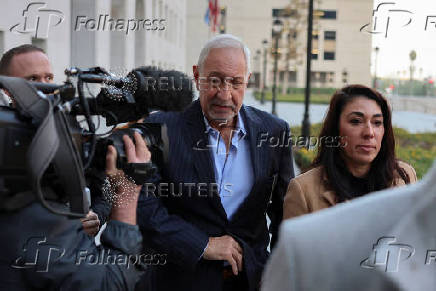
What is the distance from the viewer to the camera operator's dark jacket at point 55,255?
5.62 ft

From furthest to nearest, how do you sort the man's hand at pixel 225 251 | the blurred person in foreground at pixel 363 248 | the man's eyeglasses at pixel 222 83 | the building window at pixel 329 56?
the building window at pixel 329 56 → the man's eyeglasses at pixel 222 83 → the man's hand at pixel 225 251 → the blurred person in foreground at pixel 363 248

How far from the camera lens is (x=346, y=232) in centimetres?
81

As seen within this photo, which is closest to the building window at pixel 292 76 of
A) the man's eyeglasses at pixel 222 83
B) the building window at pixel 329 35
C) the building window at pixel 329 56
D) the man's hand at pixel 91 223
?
the building window at pixel 329 56

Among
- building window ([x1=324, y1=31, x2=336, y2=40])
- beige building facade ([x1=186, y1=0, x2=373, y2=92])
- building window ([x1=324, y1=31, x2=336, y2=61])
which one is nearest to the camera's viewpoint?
beige building facade ([x1=186, y1=0, x2=373, y2=92])

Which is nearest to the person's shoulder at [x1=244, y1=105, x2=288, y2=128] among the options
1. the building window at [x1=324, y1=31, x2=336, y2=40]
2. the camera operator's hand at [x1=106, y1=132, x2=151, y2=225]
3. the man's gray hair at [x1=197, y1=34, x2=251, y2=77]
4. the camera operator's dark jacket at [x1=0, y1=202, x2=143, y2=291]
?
the man's gray hair at [x1=197, y1=34, x2=251, y2=77]

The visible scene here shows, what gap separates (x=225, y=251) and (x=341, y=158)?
2.65ft

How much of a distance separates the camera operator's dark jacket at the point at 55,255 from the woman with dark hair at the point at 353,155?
49.8 inches

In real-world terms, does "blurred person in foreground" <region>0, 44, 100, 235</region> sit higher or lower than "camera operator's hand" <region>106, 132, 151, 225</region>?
higher

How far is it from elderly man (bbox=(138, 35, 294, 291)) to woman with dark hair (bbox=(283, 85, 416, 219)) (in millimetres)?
178

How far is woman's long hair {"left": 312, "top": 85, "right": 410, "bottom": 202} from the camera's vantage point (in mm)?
3027
